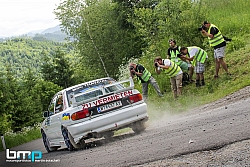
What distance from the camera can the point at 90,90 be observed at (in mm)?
10625

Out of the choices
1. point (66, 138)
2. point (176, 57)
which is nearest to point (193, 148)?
point (66, 138)

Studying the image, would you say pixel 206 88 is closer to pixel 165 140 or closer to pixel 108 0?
pixel 165 140

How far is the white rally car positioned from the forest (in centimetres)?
811

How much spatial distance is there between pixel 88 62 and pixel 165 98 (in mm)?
29473

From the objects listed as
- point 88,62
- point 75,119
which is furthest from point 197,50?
point 88,62

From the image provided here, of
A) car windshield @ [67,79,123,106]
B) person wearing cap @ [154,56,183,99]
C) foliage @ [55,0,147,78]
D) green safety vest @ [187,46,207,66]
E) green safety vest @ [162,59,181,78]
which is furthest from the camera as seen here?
foliage @ [55,0,147,78]

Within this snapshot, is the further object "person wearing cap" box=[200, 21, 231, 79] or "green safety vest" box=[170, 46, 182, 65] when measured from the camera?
"green safety vest" box=[170, 46, 182, 65]

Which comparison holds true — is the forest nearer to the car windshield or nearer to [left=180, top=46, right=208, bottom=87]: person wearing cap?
[left=180, top=46, right=208, bottom=87]: person wearing cap

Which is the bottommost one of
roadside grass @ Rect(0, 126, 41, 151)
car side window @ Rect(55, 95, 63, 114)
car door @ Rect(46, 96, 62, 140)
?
roadside grass @ Rect(0, 126, 41, 151)

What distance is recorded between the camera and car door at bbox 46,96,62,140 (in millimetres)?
10725

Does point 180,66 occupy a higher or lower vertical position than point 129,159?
higher

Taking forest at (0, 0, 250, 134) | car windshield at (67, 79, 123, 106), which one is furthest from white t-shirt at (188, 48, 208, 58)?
car windshield at (67, 79, 123, 106)

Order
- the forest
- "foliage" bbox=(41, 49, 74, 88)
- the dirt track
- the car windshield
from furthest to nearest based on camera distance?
"foliage" bbox=(41, 49, 74, 88) < the forest < the car windshield < the dirt track

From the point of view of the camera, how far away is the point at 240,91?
12422 millimetres
